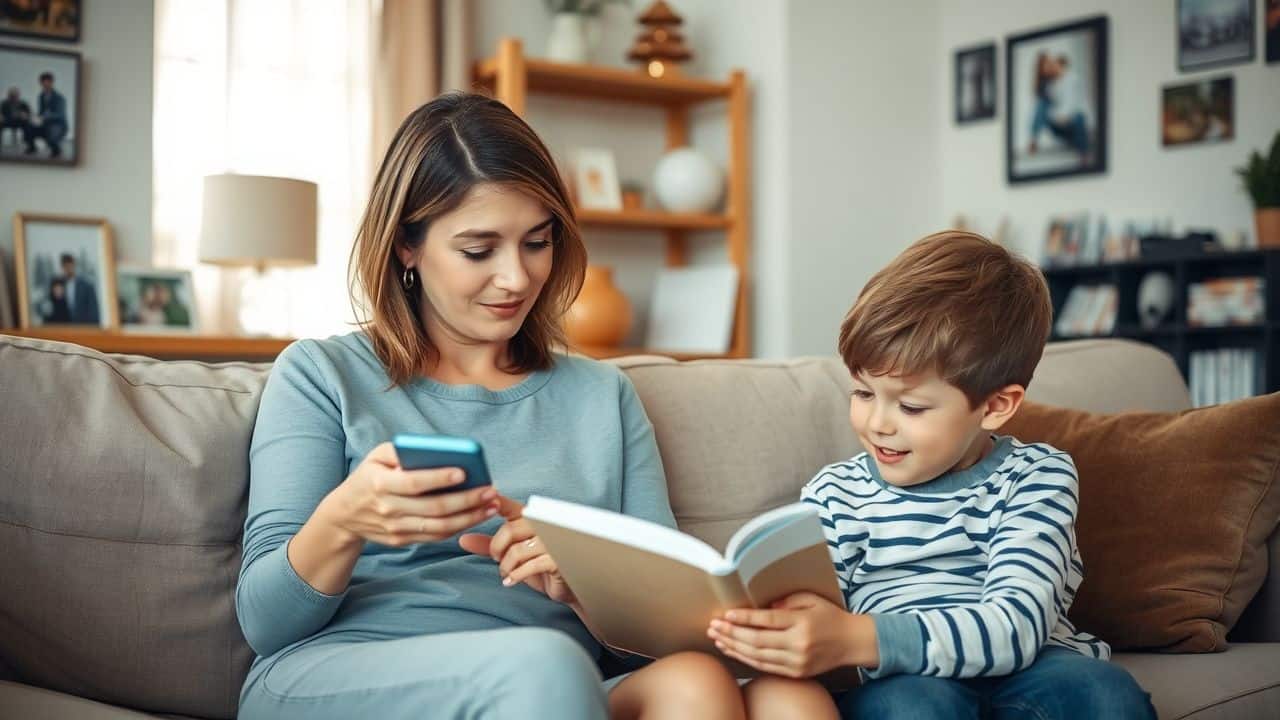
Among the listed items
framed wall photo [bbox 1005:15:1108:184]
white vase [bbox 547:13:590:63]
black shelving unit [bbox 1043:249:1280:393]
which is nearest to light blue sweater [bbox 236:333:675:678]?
black shelving unit [bbox 1043:249:1280:393]

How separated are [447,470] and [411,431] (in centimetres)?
39

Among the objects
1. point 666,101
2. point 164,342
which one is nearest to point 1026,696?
point 164,342

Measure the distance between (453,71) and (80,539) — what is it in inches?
129

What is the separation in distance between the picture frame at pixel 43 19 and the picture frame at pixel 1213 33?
142 inches

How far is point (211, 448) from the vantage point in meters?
1.54

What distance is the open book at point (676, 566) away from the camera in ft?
3.70

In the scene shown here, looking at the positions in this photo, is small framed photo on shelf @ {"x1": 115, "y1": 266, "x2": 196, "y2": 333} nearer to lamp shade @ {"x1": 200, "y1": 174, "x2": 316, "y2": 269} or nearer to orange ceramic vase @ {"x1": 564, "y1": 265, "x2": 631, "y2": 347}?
lamp shade @ {"x1": 200, "y1": 174, "x2": 316, "y2": 269}

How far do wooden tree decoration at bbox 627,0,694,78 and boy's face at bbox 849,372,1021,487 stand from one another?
3365 millimetres

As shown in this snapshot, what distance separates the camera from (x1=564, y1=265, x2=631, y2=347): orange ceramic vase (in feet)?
14.6

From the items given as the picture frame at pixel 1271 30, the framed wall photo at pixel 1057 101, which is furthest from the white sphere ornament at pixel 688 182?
the picture frame at pixel 1271 30

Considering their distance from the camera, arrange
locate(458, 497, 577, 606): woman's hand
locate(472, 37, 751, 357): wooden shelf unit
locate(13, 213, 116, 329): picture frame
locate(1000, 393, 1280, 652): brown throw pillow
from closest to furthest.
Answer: locate(458, 497, 577, 606): woman's hand → locate(1000, 393, 1280, 652): brown throw pillow → locate(13, 213, 116, 329): picture frame → locate(472, 37, 751, 357): wooden shelf unit

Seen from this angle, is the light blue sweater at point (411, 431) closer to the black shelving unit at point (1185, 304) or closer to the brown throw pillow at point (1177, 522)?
the brown throw pillow at point (1177, 522)

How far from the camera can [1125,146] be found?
4492 mm

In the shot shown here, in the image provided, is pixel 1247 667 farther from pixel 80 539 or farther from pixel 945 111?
pixel 945 111
